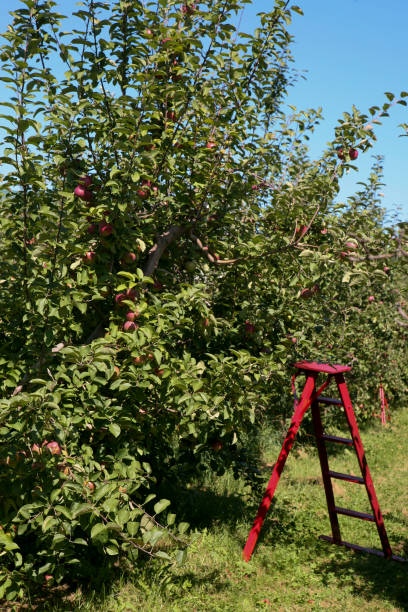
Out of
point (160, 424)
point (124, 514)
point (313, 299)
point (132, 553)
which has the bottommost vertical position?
point (132, 553)

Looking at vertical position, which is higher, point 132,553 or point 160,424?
point 160,424

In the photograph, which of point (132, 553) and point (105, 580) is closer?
point (132, 553)

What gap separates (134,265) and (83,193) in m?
A: 0.62

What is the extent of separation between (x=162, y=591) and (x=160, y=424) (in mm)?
1246

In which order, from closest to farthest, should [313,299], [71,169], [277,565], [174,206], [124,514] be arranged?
[124,514]
[71,169]
[174,206]
[277,565]
[313,299]

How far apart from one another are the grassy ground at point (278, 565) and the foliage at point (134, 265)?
0.40 m

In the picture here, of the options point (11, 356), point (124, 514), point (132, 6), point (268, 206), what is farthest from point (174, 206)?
point (124, 514)

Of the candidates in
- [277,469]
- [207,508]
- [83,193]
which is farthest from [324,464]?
[83,193]

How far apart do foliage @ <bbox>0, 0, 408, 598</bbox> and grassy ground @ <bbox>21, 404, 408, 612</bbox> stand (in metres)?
0.40

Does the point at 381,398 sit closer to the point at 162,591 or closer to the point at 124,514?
the point at 162,591

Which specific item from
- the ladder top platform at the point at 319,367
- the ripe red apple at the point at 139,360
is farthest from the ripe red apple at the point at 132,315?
the ladder top platform at the point at 319,367

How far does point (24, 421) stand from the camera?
2.77 meters

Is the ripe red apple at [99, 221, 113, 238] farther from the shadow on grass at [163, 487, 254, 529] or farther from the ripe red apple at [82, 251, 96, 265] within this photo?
the shadow on grass at [163, 487, 254, 529]

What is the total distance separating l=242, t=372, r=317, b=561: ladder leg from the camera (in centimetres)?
452
